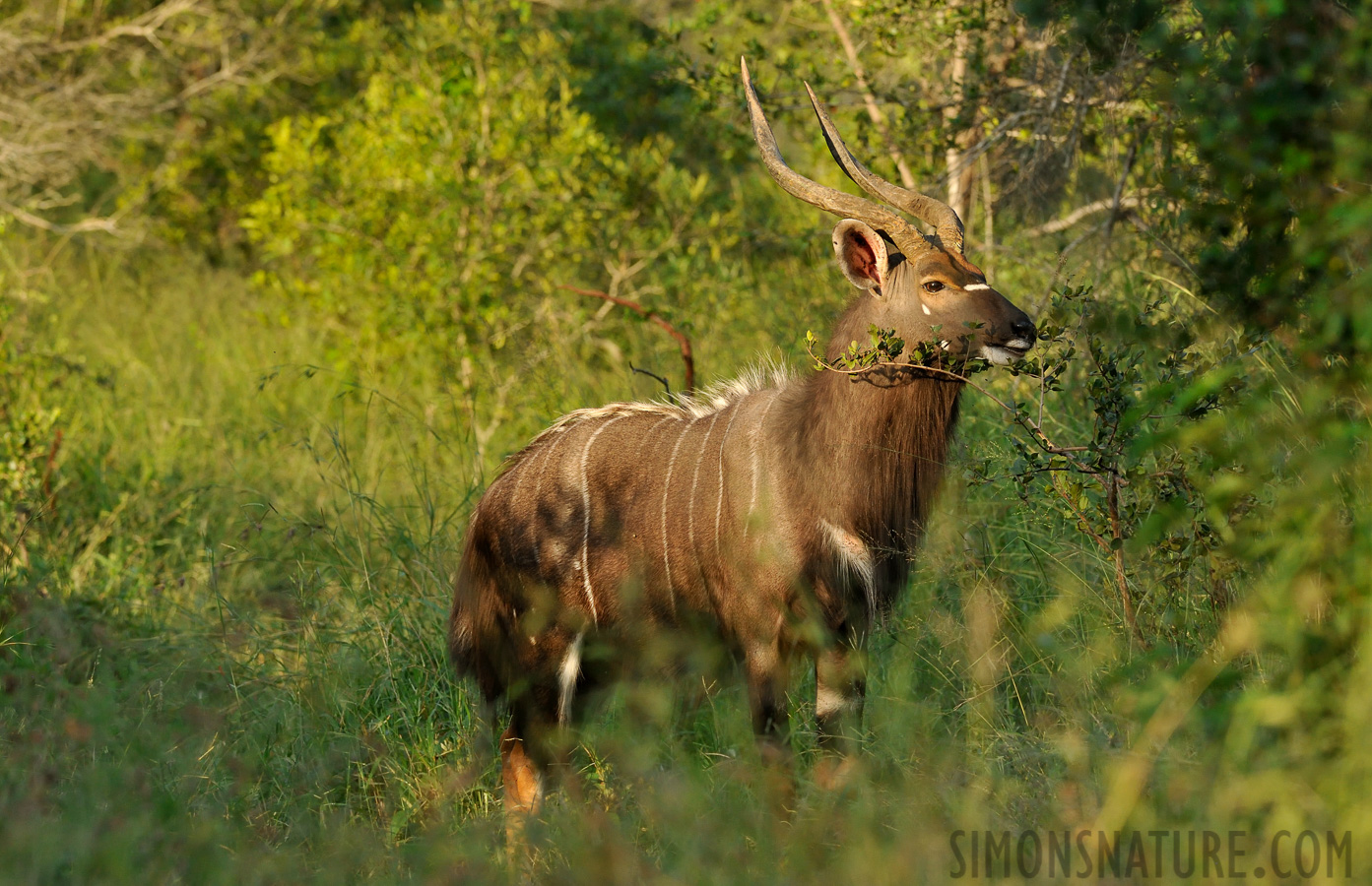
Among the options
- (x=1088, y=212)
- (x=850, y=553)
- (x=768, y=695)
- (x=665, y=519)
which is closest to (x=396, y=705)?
(x=665, y=519)

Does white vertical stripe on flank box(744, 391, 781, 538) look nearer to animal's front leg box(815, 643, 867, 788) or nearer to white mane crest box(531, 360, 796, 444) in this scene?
white mane crest box(531, 360, 796, 444)

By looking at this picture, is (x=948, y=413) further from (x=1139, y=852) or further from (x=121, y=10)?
(x=121, y=10)

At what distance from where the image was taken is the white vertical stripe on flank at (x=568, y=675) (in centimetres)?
377

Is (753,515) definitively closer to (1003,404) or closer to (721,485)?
(721,485)

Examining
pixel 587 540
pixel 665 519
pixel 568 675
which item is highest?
pixel 665 519

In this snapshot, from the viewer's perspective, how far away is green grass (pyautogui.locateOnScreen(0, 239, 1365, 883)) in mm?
2467

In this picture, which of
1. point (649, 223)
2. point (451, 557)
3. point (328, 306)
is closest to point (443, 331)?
point (328, 306)

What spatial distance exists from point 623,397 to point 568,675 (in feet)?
7.46

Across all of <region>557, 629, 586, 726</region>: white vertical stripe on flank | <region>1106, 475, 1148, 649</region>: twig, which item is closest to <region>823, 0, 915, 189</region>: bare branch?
<region>1106, 475, 1148, 649</region>: twig

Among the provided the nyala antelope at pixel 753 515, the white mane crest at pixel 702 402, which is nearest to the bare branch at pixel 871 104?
the nyala antelope at pixel 753 515

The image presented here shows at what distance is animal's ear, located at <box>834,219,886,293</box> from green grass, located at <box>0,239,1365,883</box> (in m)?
0.74

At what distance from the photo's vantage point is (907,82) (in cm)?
568

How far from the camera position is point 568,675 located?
3.77m

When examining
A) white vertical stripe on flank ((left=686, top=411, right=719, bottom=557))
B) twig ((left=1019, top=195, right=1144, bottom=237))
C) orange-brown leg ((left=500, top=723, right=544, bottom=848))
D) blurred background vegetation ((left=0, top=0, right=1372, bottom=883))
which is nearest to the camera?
blurred background vegetation ((left=0, top=0, right=1372, bottom=883))
